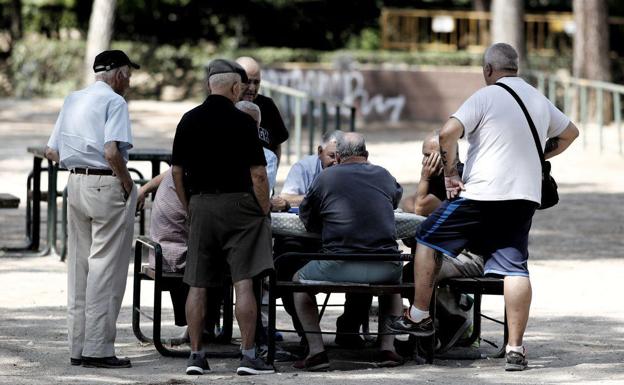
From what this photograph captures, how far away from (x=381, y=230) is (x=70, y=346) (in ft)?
5.68

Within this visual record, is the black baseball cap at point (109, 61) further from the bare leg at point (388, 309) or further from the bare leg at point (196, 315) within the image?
the bare leg at point (388, 309)

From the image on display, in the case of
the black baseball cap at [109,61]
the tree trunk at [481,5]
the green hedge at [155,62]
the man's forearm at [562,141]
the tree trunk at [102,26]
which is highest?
the tree trunk at [481,5]

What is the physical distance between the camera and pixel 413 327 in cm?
Answer: 741

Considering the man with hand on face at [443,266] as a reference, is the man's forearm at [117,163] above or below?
above

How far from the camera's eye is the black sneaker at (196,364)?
722 centimetres

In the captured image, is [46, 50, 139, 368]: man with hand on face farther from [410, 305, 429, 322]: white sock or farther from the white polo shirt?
[410, 305, 429, 322]: white sock

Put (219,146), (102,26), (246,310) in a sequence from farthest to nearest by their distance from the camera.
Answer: (102,26) → (246,310) → (219,146)

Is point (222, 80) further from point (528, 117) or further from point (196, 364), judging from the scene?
point (528, 117)

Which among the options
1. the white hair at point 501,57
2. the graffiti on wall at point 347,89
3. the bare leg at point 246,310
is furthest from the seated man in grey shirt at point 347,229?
the graffiti on wall at point 347,89

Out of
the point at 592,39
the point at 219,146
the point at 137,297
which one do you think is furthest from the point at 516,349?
the point at 592,39

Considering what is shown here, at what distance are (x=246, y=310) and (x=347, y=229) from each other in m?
0.70

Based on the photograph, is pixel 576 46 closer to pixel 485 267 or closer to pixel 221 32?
pixel 221 32

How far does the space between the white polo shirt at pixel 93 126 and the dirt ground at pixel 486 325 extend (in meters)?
1.09

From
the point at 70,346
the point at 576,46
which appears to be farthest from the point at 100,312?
the point at 576,46
